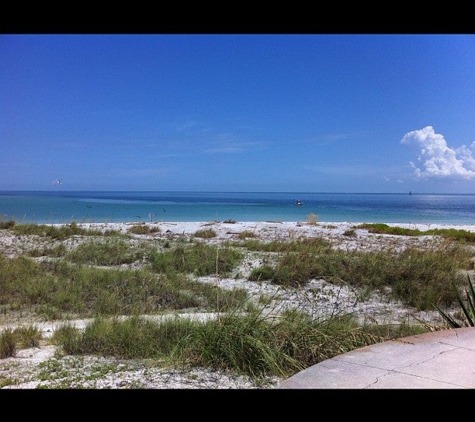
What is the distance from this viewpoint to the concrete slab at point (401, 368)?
2.41 metres

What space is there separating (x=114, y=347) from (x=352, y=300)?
4216 millimetres

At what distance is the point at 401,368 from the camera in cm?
264

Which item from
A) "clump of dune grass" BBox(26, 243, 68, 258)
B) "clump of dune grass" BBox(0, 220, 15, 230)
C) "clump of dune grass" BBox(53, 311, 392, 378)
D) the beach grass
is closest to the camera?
"clump of dune grass" BBox(53, 311, 392, 378)

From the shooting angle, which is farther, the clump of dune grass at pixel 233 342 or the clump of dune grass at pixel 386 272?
the clump of dune grass at pixel 386 272

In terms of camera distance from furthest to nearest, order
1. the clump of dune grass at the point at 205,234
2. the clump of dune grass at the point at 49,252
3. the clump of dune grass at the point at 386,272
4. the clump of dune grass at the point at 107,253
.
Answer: the clump of dune grass at the point at 205,234
the clump of dune grass at the point at 49,252
the clump of dune grass at the point at 107,253
the clump of dune grass at the point at 386,272

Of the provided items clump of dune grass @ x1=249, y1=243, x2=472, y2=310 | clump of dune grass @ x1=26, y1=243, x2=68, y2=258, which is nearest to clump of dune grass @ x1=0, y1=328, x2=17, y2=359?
clump of dune grass @ x1=249, y1=243, x2=472, y2=310

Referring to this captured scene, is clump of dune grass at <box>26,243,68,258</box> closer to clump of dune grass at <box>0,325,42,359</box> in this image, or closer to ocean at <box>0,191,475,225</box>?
ocean at <box>0,191,475,225</box>

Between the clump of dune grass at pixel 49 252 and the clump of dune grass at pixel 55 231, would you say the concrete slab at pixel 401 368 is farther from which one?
the clump of dune grass at pixel 55 231

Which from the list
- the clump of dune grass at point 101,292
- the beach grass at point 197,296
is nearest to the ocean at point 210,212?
the beach grass at point 197,296

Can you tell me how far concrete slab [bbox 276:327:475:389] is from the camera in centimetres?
241

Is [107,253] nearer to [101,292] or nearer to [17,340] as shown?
[101,292]

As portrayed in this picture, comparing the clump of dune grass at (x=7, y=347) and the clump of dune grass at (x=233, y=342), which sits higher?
the clump of dune grass at (x=233, y=342)

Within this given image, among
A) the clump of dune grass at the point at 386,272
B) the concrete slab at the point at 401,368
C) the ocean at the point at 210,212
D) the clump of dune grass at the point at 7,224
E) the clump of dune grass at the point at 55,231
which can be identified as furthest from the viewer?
the ocean at the point at 210,212
